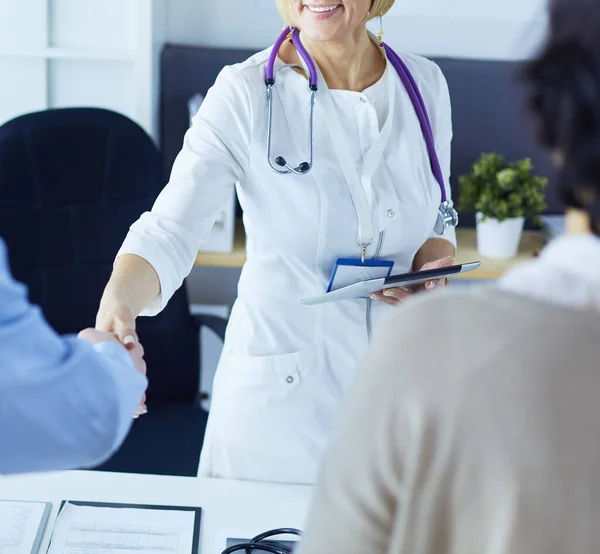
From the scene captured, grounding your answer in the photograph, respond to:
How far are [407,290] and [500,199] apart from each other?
3.28 ft

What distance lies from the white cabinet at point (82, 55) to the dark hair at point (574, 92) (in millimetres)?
2068

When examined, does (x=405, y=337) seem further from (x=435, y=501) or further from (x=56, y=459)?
(x=56, y=459)

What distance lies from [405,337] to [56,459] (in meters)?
0.43

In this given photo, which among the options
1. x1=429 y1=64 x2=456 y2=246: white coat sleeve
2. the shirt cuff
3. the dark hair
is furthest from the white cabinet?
the dark hair

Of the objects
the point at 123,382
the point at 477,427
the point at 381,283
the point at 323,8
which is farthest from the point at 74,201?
the point at 477,427

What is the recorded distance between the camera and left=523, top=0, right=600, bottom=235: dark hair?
52cm

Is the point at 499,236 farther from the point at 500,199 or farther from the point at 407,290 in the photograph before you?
the point at 407,290

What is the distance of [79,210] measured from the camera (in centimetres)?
213

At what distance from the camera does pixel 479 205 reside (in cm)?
246

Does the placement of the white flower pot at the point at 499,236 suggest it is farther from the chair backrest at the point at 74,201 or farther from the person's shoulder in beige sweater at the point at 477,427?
the person's shoulder in beige sweater at the point at 477,427

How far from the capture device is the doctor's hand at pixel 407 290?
1.54m

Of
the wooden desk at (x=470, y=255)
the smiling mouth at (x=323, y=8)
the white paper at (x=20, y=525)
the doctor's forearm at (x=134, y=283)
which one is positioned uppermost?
the smiling mouth at (x=323, y=8)

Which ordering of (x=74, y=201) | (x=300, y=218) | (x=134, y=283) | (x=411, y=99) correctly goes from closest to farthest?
(x=134, y=283) < (x=300, y=218) < (x=411, y=99) < (x=74, y=201)

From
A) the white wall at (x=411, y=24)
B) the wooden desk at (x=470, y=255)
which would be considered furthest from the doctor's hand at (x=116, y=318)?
the white wall at (x=411, y=24)
